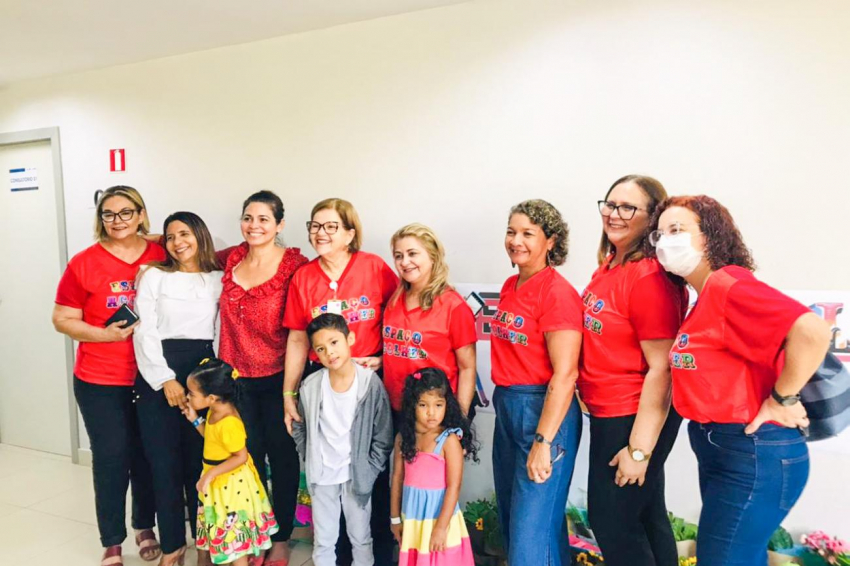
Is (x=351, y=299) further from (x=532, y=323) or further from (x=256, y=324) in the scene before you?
(x=532, y=323)

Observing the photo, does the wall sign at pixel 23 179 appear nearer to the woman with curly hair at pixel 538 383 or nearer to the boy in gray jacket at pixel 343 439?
the boy in gray jacket at pixel 343 439

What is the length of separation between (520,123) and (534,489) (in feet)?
4.96

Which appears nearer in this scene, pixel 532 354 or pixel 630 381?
pixel 630 381

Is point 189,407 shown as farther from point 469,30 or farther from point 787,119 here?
point 787,119

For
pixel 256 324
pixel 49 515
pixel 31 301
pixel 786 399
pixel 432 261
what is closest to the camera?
pixel 786 399

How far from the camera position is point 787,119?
2.00m

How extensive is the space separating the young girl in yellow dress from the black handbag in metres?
1.89

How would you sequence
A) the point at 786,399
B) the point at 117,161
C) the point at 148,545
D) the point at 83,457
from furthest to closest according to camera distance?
1. the point at 83,457
2. the point at 117,161
3. the point at 148,545
4. the point at 786,399

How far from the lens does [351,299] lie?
2.17 meters

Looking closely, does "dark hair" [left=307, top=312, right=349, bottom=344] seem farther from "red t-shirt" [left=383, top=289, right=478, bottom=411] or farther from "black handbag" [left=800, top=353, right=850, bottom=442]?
"black handbag" [left=800, top=353, right=850, bottom=442]

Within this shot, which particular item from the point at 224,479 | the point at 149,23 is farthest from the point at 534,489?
the point at 149,23

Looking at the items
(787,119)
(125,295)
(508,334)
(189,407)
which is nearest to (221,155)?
(125,295)

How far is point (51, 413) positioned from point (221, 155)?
2.33m

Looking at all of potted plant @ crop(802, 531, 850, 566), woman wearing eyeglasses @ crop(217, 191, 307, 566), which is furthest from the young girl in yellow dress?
potted plant @ crop(802, 531, 850, 566)
